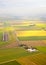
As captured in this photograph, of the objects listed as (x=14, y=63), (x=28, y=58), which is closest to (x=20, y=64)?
(x=14, y=63)

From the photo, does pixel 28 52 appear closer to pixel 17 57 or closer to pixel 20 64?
pixel 17 57

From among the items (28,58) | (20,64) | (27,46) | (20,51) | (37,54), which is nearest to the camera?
(20,64)

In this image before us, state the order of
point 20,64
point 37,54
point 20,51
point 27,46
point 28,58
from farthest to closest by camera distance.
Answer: point 27,46 → point 20,51 → point 37,54 → point 28,58 → point 20,64

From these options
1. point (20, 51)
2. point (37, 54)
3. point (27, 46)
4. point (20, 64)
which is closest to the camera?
point (20, 64)

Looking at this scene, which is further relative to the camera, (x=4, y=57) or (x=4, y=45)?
(x=4, y=45)

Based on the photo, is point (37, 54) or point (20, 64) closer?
point (20, 64)

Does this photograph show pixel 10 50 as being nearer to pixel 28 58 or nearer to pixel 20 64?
pixel 28 58

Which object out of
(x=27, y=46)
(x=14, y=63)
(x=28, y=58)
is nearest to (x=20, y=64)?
(x=14, y=63)

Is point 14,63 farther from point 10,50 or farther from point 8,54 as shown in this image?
point 10,50
